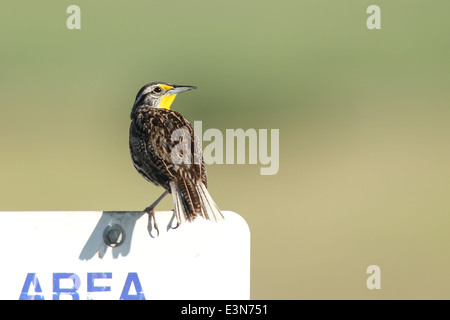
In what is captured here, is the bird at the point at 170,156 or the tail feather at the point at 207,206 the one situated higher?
the bird at the point at 170,156

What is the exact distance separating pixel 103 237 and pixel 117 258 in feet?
0.26

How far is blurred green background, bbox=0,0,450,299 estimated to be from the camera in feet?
23.0

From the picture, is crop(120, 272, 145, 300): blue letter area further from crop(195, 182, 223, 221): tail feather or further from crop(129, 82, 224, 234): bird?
crop(129, 82, 224, 234): bird

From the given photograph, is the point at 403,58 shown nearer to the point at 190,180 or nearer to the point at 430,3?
the point at 430,3

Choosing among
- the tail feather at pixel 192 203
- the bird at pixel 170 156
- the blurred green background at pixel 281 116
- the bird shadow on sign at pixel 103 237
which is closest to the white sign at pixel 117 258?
the bird shadow on sign at pixel 103 237

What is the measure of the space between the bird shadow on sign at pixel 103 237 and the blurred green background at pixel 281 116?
10.4 feet

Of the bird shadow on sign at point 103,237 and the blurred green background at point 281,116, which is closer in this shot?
the bird shadow on sign at point 103,237

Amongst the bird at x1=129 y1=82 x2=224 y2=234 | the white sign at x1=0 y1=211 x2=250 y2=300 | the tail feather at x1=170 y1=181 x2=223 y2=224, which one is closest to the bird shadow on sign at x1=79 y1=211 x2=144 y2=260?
the white sign at x1=0 y1=211 x2=250 y2=300

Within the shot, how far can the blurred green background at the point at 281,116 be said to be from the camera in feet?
23.0

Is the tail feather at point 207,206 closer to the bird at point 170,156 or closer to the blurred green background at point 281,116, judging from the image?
the bird at point 170,156

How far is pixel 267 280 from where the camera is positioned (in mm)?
6301

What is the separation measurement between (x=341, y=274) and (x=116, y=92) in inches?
165

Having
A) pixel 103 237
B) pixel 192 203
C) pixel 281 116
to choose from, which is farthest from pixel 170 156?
pixel 281 116

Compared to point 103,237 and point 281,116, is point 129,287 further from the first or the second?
point 281,116
